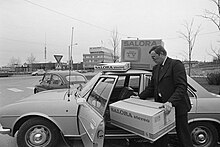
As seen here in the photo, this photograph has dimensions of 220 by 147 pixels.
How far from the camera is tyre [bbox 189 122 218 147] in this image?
326cm

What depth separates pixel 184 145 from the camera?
260 centimetres

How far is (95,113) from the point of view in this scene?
7.19 ft

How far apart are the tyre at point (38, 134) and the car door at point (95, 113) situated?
2.11 feet

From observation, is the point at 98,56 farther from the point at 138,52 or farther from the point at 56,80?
the point at 138,52

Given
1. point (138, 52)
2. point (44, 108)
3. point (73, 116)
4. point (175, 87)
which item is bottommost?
point (73, 116)

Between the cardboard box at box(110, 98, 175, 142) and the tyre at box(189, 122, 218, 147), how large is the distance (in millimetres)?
1170

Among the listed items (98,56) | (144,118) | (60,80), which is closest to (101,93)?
(144,118)

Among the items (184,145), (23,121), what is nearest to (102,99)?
(184,145)

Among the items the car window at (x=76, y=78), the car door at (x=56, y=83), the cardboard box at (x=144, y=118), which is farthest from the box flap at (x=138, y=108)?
the car window at (x=76, y=78)

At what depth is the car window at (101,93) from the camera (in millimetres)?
2742

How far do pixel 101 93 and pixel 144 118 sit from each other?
3.23 feet

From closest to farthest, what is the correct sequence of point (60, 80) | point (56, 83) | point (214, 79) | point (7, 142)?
1. point (7, 142)
2. point (60, 80)
3. point (56, 83)
4. point (214, 79)

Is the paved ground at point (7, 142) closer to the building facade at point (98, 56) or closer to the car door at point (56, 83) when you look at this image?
the building facade at point (98, 56)

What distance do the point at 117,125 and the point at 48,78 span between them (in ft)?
17.8
